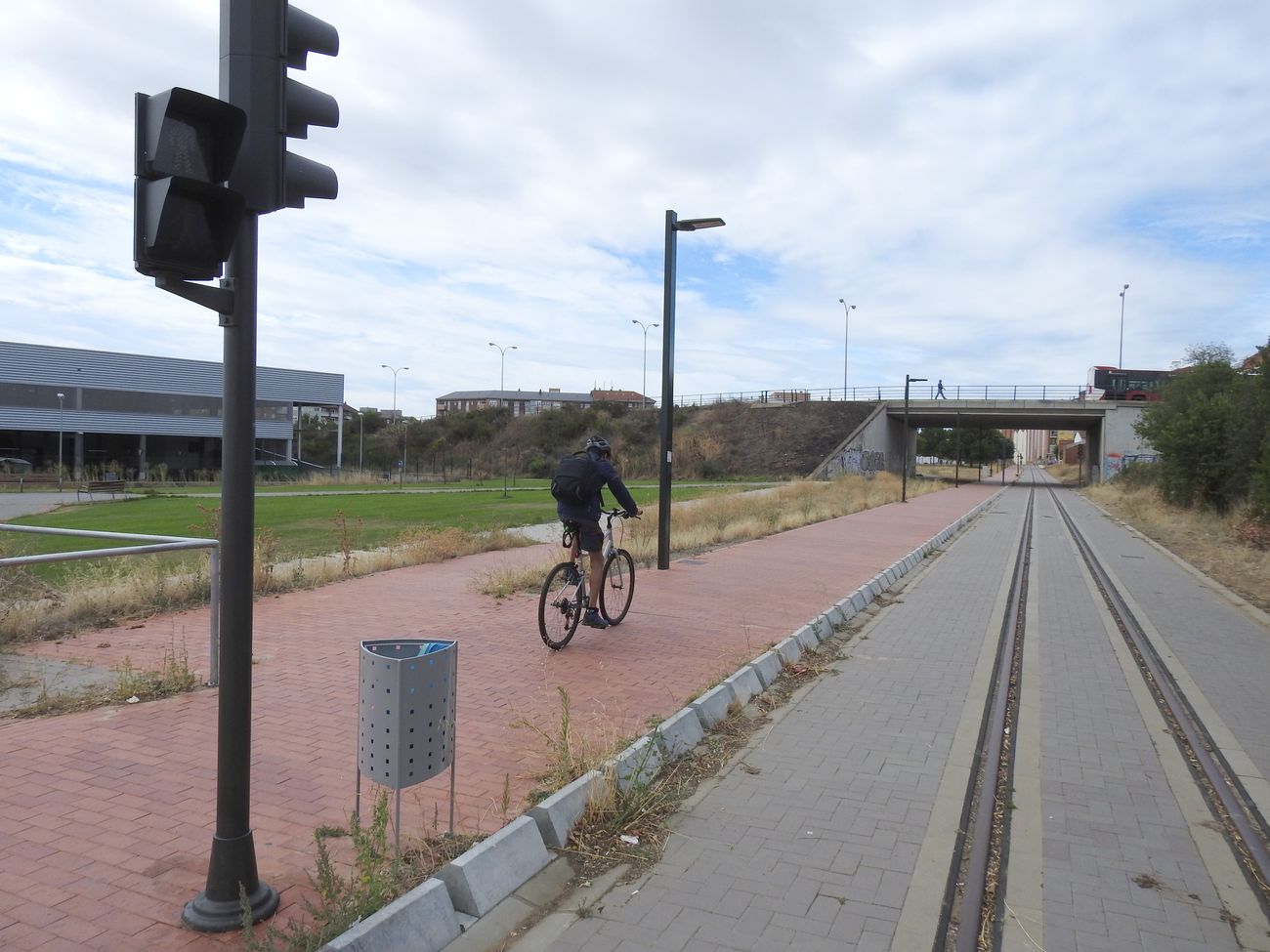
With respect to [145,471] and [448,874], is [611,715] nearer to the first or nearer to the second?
[448,874]

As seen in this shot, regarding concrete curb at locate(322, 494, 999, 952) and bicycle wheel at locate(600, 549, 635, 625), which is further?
bicycle wheel at locate(600, 549, 635, 625)

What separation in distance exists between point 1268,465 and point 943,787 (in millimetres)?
18357

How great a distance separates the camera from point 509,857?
3.90 metres

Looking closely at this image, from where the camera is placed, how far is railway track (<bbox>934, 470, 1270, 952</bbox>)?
380cm

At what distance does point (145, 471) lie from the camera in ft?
216

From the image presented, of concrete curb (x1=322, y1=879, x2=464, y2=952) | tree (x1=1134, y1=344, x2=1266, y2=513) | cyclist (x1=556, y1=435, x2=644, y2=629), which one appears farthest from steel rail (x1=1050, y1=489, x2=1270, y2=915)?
tree (x1=1134, y1=344, x2=1266, y2=513)

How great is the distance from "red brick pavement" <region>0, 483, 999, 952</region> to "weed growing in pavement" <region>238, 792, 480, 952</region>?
18 cm

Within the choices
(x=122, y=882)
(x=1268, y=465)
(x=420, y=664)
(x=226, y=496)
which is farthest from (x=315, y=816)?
(x=1268, y=465)

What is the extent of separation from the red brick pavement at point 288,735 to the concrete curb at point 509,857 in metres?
0.27

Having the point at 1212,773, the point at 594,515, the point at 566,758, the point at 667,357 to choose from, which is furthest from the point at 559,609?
the point at 667,357

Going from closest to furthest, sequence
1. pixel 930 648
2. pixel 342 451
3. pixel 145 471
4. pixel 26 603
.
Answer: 1. pixel 26 603
2. pixel 930 648
3. pixel 145 471
4. pixel 342 451

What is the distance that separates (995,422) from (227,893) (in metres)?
77.6

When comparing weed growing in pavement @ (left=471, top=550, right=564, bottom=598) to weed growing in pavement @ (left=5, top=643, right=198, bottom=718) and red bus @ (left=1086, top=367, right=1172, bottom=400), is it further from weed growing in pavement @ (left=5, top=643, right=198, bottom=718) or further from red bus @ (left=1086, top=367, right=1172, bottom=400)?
red bus @ (left=1086, top=367, right=1172, bottom=400)

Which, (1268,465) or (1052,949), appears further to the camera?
(1268,465)
